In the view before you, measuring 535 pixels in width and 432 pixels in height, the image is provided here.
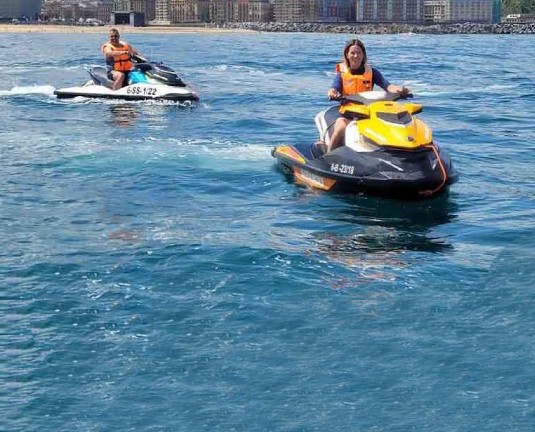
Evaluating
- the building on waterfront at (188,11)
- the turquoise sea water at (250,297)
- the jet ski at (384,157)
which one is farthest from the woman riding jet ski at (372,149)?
the building on waterfront at (188,11)

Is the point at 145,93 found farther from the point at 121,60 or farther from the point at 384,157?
the point at 384,157

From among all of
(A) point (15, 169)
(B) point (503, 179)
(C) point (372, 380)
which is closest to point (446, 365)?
(C) point (372, 380)

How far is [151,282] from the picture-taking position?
7711mm

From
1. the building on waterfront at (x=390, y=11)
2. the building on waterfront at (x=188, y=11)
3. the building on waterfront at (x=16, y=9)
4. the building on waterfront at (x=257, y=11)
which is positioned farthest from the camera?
the building on waterfront at (x=390, y=11)

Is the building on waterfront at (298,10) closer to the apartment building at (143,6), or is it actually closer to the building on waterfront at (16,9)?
the apartment building at (143,6)

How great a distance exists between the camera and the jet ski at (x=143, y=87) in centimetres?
2075

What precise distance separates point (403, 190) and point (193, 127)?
7542 millimetres

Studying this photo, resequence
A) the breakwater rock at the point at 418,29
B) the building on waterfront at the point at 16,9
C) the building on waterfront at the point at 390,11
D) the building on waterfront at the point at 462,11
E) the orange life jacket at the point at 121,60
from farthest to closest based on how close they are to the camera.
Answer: the building on waterfront at the point at 390,11, the building on waterfront at the point at 16,9, the building on waterfront at the point at 462,11, the breakwater rock at the point at 418,29, the orange life jacket at the point at 121,60

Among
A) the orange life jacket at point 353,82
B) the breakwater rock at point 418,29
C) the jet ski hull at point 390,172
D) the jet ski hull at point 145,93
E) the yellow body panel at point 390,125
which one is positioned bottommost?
the jet ski hull at point 390,172

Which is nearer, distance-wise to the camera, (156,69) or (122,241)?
(122,241)

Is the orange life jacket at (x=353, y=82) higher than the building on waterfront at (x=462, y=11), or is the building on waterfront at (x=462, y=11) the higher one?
the building on waterfront at (x=462, y=11)

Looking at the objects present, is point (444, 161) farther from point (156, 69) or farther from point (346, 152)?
point (156, 69)

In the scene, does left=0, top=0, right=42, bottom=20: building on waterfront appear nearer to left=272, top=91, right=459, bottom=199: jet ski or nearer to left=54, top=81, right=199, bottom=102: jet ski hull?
left=54, top=81, right=199, bottom=102: jet ski hull

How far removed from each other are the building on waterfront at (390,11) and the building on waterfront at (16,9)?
5287cm
